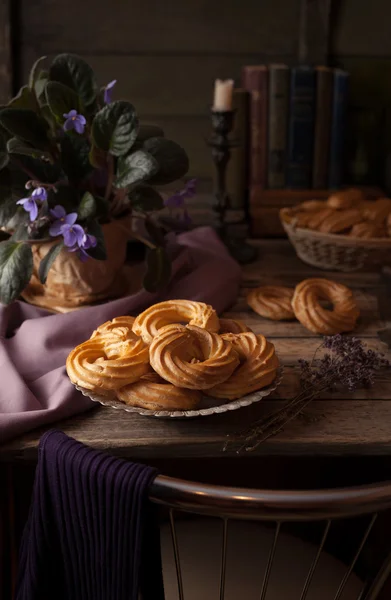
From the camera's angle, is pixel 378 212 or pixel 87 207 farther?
pixel 378 212

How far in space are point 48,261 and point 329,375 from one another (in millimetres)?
540

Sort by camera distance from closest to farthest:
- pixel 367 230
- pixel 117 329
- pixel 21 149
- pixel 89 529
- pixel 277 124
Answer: pixel 89 529, pixel 117 329, pixel 21 149, pixel 367 230, pixel 277 124

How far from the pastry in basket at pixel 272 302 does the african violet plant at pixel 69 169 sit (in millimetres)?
210

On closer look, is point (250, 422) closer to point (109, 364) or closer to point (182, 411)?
point (182, 411)

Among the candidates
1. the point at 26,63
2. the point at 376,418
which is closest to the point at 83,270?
the point at 376,418

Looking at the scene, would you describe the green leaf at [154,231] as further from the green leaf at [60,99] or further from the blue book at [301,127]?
the blue book at [301,127]

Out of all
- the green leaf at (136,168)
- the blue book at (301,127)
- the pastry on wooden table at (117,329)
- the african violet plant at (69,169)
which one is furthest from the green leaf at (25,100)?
the blue book at (301,127)

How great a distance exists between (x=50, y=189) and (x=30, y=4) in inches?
38.0

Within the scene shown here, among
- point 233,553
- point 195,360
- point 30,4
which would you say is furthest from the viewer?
point 30,4

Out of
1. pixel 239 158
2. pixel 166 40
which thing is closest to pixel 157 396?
pixel 239 158

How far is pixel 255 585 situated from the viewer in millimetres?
1236

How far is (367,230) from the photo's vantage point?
1716 millimetres

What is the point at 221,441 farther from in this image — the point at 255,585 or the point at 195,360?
the point at 255,585

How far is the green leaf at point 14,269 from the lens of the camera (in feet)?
4.43
